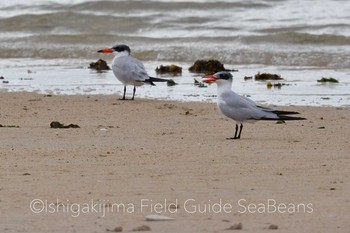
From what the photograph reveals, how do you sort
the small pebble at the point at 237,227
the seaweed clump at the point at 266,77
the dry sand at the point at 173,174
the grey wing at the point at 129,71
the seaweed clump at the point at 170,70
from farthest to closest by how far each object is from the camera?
the seaweed clump at the point at 170,70 < the seaweed clump at the point at 266,77 < the grey wing at the point at 129,71 < the dry sand at the point at 173,174 < the small pebble at the point at 237,227

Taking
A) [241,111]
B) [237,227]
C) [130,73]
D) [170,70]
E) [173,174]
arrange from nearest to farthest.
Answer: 1. [237,227]
2. [173,174]
3. [241,111]
4. [130,73]
5. [170,70]

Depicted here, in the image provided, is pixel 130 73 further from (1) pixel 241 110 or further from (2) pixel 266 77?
(1) pixel 241 110

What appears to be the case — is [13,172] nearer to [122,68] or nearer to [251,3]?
[122,68]

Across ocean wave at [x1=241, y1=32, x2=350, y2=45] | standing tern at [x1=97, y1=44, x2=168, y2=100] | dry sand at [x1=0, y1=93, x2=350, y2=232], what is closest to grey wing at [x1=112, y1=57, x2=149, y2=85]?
standing tern at [x1=97, y1=44, x2=168, y2=100]

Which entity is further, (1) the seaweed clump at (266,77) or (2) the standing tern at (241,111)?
(1) the seaweed clump at (266,77)

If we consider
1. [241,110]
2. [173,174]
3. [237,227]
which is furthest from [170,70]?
[237,227]

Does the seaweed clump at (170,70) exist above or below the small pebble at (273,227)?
below

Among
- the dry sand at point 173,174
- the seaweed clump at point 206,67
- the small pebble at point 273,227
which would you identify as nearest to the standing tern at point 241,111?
the dry sand at point 173,174

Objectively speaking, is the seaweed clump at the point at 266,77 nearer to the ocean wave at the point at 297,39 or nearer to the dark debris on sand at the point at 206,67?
the dark debris on sand at the point at 206,67

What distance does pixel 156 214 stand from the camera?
20.0ft

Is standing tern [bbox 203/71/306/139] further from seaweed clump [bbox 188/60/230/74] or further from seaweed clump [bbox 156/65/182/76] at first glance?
seaweed clump [bbox 188/60/230/74]

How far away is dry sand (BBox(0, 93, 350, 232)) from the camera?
600 cm

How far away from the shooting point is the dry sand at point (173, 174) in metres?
6.00

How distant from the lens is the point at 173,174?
24.0 feet
